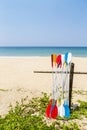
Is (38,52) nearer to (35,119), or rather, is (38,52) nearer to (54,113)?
(54,113)

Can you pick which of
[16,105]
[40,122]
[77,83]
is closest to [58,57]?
[40,122]

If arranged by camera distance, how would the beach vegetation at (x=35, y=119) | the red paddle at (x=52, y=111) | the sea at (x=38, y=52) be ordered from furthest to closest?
the sea at (x=38, y=52)
the red paddle at (x=52, y=111)
the beach vegetation at (x=35, y=119)

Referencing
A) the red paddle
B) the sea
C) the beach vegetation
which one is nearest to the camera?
the beach vegetation

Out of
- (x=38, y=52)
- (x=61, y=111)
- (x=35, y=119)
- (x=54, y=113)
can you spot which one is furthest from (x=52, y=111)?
(x=38, y=52)

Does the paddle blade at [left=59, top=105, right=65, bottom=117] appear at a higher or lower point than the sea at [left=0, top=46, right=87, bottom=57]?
higher

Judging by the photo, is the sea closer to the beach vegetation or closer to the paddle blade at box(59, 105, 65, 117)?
the beach vegetation

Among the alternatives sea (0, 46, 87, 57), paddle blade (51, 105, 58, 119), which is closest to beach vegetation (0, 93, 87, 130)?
paddle blade (51, 105, 58, 119)

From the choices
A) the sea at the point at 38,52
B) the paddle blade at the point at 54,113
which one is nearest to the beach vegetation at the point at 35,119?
the paddle blade at the point at 54,113

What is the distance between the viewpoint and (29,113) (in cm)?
926

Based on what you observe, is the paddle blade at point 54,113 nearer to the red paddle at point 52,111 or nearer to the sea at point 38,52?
the red paddle at point 52,111

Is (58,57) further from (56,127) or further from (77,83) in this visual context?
(77,83)

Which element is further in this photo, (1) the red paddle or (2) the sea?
(2) the sea

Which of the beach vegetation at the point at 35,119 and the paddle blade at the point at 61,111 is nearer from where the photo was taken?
the beach vegetation at the point at 35,119

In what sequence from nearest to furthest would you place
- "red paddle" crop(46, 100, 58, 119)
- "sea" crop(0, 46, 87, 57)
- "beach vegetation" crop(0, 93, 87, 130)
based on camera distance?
1. "beach vegetation" crop(0, 93, 87, 130)
2. "red paddle" crop(46, 100, 58, 119)
3. "sea" crop(0, 46, 87, 57)
